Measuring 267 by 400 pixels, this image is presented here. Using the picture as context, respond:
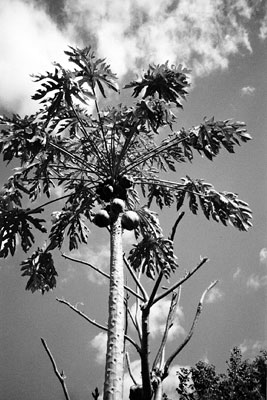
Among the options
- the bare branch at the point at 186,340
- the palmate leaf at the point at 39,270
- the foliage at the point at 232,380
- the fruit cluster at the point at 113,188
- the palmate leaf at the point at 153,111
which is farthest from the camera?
the foliage at the point at 232,380

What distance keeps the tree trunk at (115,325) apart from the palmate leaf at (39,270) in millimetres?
1766

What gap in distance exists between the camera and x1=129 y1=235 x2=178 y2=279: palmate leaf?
251 inches

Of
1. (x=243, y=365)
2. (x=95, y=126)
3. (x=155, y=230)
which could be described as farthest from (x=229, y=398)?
(x=95, y=126)

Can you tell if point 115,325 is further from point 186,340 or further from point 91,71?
point 91,71

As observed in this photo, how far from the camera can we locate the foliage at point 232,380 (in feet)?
78.4

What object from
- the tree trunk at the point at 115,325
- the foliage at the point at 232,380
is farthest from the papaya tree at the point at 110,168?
the foliage at the point at 232,380

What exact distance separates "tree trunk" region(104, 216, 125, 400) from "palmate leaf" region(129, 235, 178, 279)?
3.10ft

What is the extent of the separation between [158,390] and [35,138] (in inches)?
154

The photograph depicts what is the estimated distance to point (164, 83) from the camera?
536 centimetres

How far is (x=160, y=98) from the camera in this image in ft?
18.1

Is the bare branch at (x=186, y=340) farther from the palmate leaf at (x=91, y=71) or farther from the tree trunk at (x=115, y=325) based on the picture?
the palmate leaf at (x=91, y=71)

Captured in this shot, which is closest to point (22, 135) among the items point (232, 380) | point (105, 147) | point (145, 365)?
point (105, 147)

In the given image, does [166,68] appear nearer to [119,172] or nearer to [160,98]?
[160,98]

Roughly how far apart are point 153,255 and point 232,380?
23.1m
